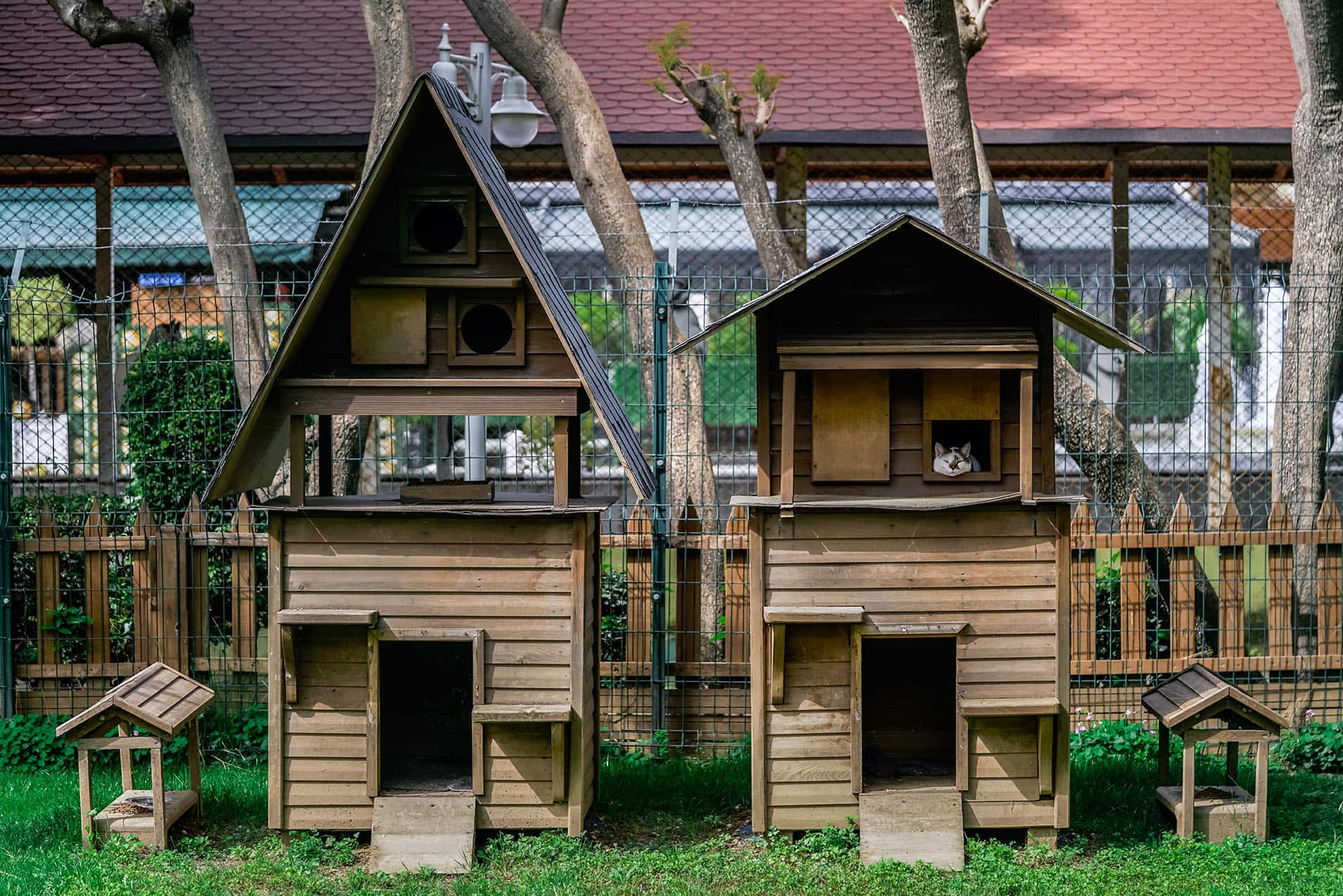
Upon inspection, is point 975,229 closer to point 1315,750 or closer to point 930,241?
point 930,241

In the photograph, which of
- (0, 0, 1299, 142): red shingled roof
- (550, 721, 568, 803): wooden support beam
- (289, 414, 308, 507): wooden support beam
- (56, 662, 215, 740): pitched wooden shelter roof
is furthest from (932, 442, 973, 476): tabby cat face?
(0, 0, 1299, 142): red shingled roof

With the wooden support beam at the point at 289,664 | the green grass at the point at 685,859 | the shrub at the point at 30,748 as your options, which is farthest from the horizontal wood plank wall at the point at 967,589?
the shrub at the point at 30,748

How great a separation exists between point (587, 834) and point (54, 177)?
39.5 feet

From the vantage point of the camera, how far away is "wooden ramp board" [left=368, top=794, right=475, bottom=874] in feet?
19.5

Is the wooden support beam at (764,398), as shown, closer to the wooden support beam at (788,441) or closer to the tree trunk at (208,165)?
the wooden support beam at (788,441)

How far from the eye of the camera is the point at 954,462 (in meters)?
6.26

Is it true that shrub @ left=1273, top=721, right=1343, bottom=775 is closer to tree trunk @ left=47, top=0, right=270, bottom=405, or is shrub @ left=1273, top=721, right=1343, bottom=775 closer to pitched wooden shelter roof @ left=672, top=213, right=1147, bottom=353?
pitched wooden shelter roof @ left=672, top=213, right=1147, bottom=353

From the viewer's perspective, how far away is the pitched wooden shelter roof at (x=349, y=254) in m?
5.93

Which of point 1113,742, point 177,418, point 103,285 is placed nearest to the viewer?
point 1113,742

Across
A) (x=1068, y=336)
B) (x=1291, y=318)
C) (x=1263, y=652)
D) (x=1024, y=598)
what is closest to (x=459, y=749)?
(x=1024, y=598)

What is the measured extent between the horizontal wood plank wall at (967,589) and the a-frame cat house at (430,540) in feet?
2.91

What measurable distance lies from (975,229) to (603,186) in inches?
→ 110

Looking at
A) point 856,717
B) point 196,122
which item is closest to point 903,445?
point 856,717

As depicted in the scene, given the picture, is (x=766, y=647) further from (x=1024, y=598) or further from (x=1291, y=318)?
(x=1291, y=318)
